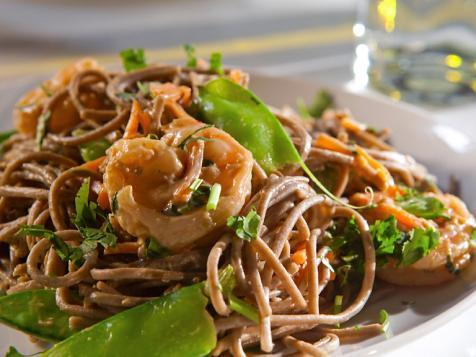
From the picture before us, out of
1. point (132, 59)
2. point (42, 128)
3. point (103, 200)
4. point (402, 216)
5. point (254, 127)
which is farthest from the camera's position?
point (132, 59)

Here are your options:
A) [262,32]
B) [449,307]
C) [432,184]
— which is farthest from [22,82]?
[262,32]

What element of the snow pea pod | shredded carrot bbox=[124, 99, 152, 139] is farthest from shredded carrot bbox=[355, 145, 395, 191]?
shredded carrot bbox=[124, 99, 152, 139]

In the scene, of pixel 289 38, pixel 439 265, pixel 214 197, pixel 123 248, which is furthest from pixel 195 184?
pixel 289 38

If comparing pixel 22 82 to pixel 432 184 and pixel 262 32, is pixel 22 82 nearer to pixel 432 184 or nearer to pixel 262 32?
pixel 432 184

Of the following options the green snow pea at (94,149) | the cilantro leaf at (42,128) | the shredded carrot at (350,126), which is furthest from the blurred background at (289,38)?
the green snow pea at (94,149)

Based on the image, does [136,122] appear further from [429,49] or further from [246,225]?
[429,49]

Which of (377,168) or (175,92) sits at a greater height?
(175,92)
